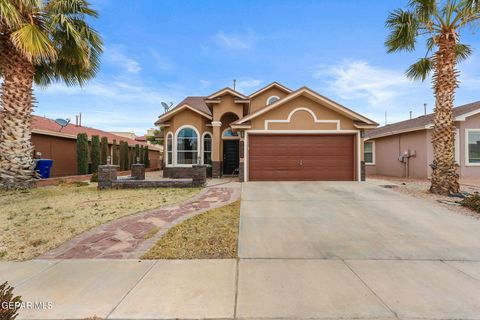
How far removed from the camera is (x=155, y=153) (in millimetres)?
30922

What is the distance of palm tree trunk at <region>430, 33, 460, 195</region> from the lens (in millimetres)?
9211

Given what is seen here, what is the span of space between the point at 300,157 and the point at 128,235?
31.7 ft

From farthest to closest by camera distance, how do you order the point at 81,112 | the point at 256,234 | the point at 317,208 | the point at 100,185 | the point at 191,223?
A: the point at 81,112
the point at 100,185
the point at 317,208
the point at 191,223
the point at 256,234

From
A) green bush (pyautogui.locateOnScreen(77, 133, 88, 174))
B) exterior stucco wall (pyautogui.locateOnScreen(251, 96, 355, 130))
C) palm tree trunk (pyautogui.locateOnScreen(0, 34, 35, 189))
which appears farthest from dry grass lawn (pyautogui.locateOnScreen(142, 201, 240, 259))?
green bush (pyautogui.locateOnScreen(77, 133, 88, 174))

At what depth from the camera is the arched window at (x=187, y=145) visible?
15312 mm

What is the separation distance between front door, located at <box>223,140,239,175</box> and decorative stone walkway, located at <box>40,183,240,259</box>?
8.69 metres

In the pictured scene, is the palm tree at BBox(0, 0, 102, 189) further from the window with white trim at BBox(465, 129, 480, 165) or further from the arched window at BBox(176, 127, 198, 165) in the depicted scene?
the window with white trim at BBox(465, 129, 480, 165)

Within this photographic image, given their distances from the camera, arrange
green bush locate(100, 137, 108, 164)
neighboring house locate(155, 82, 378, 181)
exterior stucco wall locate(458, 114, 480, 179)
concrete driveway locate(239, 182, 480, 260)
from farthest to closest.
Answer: green bush locate(100, 137, 108, 164), exterior stucco wall locate(458, 114, 480, 179), neighboring house locate(155, 82, 378, 181), concrete driveway locate(239, 182, 480, 260)

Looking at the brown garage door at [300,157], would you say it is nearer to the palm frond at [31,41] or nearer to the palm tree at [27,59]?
the palm tree at [27,59]

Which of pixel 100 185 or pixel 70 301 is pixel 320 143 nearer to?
Result: pixel 100 185

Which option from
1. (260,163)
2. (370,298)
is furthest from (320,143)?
(370,298)

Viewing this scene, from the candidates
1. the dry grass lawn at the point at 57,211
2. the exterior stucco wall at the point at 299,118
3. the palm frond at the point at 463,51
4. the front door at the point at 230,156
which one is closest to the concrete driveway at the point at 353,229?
the dry grass lawn at the point at 57,211

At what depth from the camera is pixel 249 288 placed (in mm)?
3232

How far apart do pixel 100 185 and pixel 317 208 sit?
874cm
